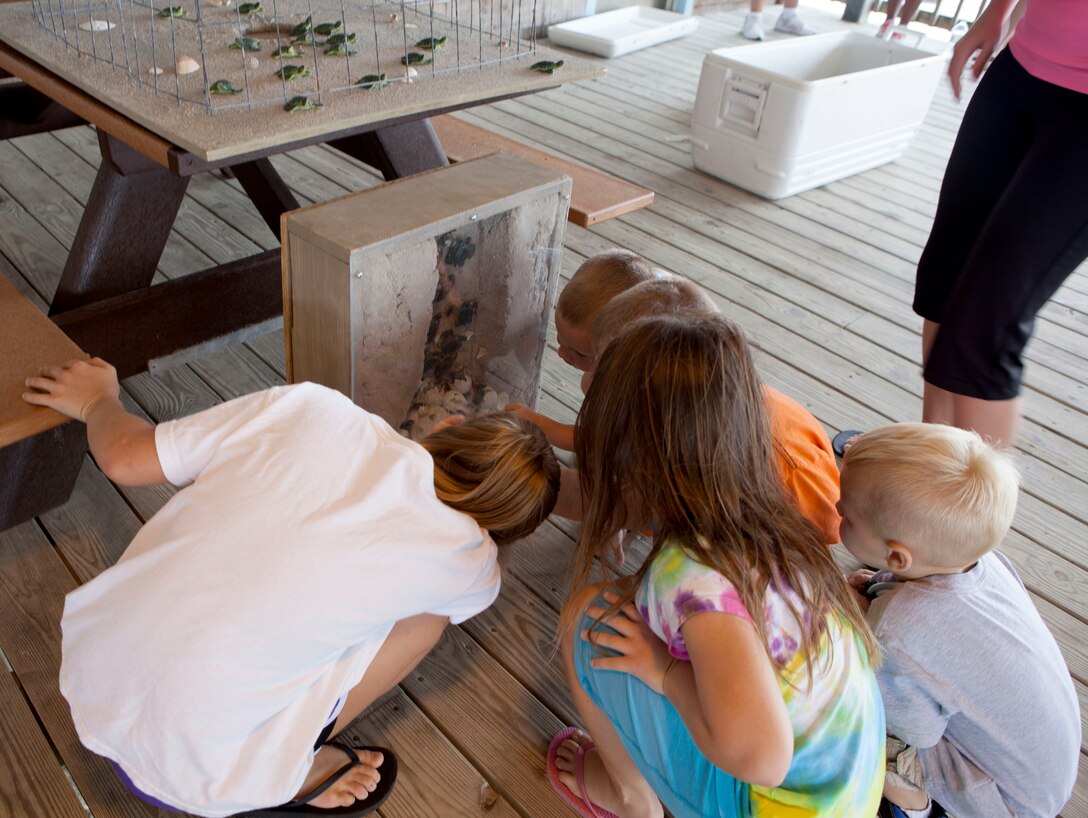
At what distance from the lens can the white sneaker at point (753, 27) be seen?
16.1 feet

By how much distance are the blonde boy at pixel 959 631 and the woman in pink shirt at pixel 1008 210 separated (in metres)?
0.40

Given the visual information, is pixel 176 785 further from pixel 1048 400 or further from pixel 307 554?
pixel 1048 400

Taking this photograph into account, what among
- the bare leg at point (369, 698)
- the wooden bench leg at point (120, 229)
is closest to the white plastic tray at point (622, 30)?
the wooden bench leg at point (120, 229)

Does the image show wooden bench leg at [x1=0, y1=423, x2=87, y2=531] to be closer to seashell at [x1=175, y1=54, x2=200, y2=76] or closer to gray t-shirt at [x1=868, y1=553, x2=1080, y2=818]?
seashell at [x1=175, y1=54, x2=200, y2=76]

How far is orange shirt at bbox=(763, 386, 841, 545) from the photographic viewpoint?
1255 millimetres

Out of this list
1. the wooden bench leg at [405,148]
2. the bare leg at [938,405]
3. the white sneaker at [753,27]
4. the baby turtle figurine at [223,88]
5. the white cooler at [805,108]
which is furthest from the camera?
the white sneaker at [753,27]

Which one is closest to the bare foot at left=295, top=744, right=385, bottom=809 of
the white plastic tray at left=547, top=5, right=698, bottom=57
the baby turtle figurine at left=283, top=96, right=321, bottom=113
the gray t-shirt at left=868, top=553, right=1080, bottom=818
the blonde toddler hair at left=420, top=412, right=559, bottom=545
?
the blonde toddler hair at left=420, top=412, right=559, bottom=545

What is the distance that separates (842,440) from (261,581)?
4.51 feet

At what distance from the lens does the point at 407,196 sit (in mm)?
1385

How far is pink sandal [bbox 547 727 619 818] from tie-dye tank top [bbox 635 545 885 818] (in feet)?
0.96

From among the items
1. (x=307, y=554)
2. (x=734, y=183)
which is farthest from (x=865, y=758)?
(x=734, y=183)

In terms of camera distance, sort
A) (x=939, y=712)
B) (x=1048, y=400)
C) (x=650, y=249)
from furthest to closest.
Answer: (x=650, y=249) → (x=1048, y=400) → (x=939, y=712)

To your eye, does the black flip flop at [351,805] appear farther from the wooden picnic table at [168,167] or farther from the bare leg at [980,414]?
the bare leg at [980,414]

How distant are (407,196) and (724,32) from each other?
4.34 m
